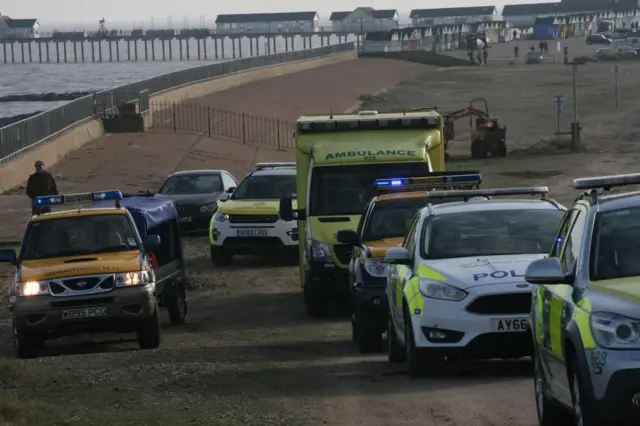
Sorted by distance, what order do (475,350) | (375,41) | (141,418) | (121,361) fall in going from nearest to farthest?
(141,418) → (475,350) → (121,361) → (375,41)

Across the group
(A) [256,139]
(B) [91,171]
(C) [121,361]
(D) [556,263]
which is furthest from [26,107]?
(D) [556,263]

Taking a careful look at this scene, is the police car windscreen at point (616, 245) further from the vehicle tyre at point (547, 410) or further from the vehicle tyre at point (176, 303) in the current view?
the vehicle tyre at point (176, 303)

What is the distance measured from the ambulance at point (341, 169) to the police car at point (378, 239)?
1277 millimetres

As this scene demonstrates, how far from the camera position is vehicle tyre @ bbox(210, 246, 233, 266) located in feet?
87.3

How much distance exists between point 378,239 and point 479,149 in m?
35.5

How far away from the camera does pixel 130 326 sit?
53.5 feet

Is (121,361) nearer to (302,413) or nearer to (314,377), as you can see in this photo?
(314,377)

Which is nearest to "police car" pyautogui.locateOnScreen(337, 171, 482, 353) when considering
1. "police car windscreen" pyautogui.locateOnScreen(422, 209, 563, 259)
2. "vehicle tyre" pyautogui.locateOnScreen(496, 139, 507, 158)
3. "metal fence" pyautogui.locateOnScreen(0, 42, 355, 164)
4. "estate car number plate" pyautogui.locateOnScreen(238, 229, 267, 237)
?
"police car windscreen" pyautogui.locateOnScreen(422, 209, 563, 259)

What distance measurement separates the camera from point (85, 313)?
633 inches

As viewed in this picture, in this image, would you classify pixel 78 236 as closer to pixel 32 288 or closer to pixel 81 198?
pixel 81 198

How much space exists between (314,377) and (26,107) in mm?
91000

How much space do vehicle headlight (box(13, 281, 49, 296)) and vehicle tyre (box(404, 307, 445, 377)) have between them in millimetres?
4917

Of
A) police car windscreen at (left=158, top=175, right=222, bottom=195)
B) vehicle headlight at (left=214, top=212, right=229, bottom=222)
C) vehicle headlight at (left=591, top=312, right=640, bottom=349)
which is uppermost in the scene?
vehicle headlight at (left=591, top=312, right=640, bottom=349)

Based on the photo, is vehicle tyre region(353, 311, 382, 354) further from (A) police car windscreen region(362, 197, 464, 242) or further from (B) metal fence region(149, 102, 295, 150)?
(B) metal fence region(149, 102, 295, 150)
